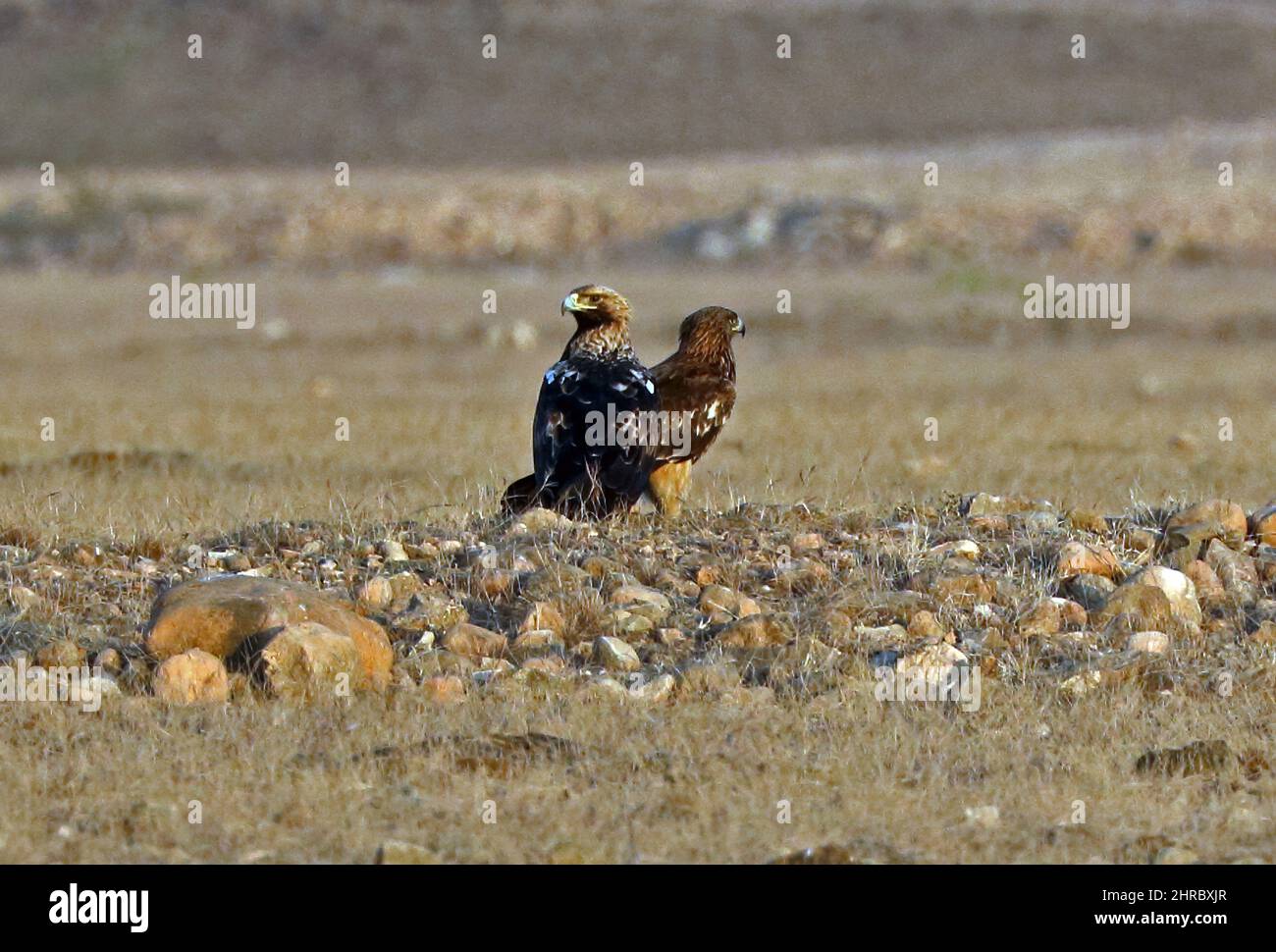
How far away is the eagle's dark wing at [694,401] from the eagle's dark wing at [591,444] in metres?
0.24

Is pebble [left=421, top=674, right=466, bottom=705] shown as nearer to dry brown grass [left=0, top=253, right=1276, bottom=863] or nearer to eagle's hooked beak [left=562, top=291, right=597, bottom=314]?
dry brown grass [left=0, top=253, right=1276, bottom=863]

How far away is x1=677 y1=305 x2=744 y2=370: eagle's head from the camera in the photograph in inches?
367

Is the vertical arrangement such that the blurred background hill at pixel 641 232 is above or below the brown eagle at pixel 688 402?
above

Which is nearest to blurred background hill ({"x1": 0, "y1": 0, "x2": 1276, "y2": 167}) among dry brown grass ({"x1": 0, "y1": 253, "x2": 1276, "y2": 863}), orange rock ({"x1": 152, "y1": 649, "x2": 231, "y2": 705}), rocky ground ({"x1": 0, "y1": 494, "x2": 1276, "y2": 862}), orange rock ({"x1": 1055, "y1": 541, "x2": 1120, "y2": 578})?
dry brown grass ({"x1": 0, "y1": 253, "x2": 1276, "y2": 863})

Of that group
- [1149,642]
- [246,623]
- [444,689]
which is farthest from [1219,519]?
[246,623]

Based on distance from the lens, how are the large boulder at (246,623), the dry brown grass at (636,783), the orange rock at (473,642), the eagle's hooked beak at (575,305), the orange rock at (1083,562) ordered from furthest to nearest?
the eagle's hooked beak at (575,305) → the orange rock at (1083,562) → the orange rock at (473,642) → the large boulder at (246,623) → the dry brown grass at (636,783)

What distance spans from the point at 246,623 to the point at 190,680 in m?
0.31

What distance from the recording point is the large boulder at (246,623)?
670cm

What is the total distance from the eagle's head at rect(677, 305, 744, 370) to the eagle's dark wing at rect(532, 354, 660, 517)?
58 centimetres

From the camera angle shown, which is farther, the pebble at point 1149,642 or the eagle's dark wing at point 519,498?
the eagle's dark wing at point 519,498

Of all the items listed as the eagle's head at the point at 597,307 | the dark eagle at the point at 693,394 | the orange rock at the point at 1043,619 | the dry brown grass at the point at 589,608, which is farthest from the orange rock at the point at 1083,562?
the eagle's head at the point at 597,307

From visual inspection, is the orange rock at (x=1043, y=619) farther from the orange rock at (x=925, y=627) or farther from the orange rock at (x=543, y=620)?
the orange rock at (x=543, y=620)
